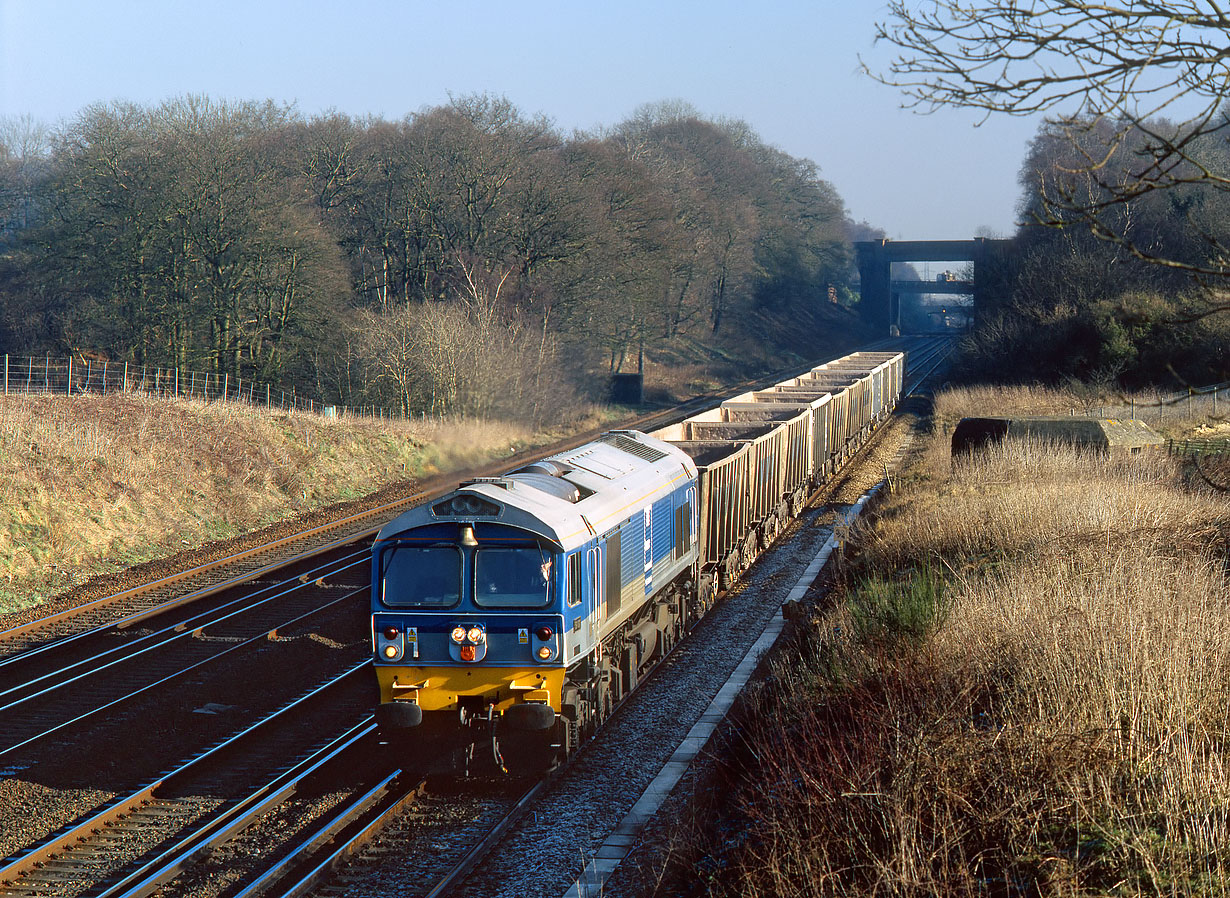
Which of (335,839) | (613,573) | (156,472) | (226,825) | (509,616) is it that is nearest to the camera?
(335,839)

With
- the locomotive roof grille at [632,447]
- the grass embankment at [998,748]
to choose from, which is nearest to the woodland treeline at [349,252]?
the locomotive roof grille at [632,447]

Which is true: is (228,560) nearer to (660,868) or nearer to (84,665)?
(84,665)

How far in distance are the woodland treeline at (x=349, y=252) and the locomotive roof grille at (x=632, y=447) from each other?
20.4 m

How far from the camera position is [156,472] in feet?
80.7

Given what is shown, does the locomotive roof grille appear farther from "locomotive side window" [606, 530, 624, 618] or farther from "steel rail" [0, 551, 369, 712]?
"steel rail" [0, 551, 369, 712]

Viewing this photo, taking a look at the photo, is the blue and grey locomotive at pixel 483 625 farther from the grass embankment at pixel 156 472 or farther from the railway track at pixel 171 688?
the grass embankment at pixel 156 472

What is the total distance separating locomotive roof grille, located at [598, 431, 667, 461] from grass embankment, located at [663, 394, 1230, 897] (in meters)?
4.24

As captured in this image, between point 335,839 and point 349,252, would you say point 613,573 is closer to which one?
point 335,839

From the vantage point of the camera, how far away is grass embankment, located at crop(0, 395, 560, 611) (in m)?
20.4

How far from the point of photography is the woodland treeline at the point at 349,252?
38.4 metres

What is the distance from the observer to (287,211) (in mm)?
39750

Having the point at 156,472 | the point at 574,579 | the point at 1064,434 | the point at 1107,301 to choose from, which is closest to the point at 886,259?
the point at 1107,301

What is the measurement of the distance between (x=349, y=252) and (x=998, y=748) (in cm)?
4354

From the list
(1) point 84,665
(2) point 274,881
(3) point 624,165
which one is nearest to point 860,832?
(2) point 274,881
